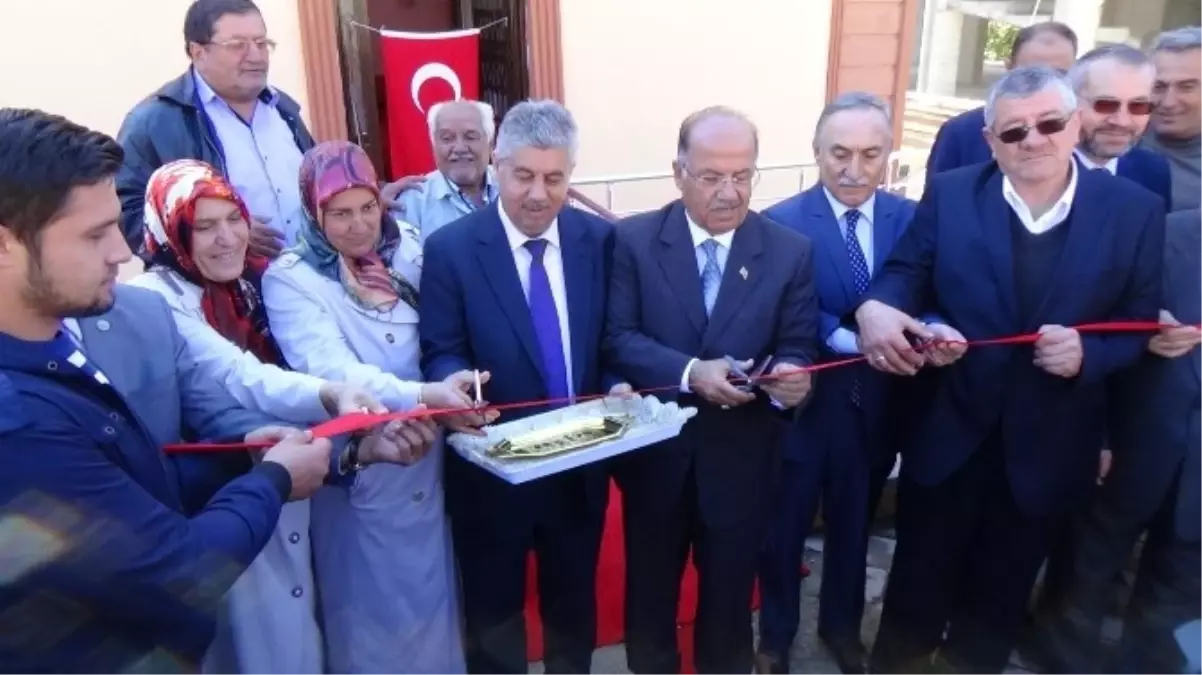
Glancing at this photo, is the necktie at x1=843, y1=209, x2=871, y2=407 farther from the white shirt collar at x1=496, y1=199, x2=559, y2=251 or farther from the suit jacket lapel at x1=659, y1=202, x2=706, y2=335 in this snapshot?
the white shirt collar at x1=496, y1=199, x2=559, y2=251

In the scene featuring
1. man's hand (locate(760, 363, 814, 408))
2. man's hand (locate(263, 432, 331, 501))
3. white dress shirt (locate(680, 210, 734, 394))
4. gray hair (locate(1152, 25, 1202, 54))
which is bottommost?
man's hand (locate(760, 363, 814, 408))

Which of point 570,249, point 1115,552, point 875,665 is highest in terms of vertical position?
point 570,249

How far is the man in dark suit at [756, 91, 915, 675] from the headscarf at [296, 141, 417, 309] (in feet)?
4.93

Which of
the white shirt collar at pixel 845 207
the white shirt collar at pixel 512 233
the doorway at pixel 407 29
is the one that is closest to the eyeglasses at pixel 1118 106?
the white shirt collar at pixel 845 207

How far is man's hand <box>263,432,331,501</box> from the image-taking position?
2.12 meters

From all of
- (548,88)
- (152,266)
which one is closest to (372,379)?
(152,266)

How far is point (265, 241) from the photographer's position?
3.31 meters

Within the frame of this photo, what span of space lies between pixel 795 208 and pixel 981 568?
1.48 m

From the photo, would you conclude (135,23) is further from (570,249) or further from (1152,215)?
(1152,215)

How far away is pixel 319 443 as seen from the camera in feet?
7.22

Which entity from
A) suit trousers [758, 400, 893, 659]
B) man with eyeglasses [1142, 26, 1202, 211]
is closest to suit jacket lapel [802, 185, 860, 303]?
suit trousers [758, 400, 893, 659]

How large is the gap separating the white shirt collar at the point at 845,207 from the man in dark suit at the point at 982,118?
0.77m

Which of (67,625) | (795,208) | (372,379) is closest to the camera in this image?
(67,625)

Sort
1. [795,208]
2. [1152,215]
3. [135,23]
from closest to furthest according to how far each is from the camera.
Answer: [1152,215] < [795,208] < [135,23]
